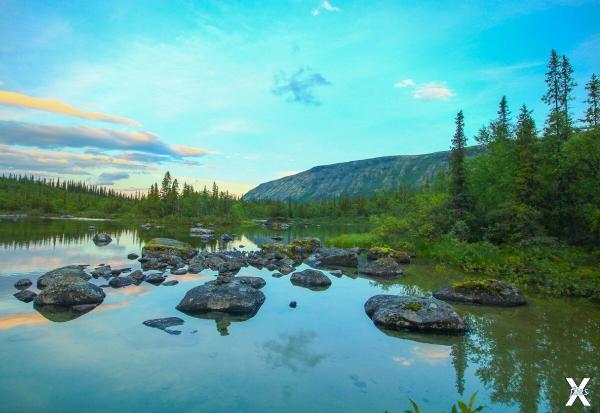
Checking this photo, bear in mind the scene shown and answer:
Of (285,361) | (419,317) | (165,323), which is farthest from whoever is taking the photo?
(419,317)

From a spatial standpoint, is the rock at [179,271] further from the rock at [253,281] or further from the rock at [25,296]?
the rock at [25,296]

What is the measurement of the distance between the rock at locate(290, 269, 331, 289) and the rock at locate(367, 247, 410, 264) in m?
11.6

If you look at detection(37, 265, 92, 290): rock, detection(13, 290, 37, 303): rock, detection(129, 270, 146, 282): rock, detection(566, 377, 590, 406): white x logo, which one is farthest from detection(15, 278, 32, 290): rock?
detection(566, 377, 590, 406): white x logo

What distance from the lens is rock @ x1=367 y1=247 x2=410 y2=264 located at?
30869 millimetres

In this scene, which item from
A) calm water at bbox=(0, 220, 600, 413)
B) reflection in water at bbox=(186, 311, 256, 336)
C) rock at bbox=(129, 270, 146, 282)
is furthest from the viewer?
rock at bbox=(129, 270, 146, 282)

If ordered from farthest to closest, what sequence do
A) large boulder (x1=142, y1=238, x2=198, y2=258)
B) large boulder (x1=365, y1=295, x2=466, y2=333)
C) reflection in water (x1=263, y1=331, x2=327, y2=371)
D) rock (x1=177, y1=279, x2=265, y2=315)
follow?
large boulder (x1=142, y1=238, x2=198, y2=258) → rock (x1=177, y1=279, x2=265, y2=315) → large boulder (x1=365, y1=295, x2=466, y2=333) → reflection in water (x1=263, y1=331, x2=327, y2=371)

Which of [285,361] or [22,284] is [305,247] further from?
[285,361]

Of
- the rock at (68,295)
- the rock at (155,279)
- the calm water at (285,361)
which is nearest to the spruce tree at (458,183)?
the calm water at (285,361)

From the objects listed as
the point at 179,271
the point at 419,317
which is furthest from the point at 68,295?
the point at 419,317

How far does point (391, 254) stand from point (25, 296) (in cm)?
2531

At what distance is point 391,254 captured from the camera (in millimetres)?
31797

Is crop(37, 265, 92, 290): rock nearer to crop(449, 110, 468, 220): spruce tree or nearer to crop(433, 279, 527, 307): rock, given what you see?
crop(433, 279, 527, 307): rock

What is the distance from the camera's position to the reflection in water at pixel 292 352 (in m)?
9.94

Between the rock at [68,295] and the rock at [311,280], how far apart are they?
33.3 ft
